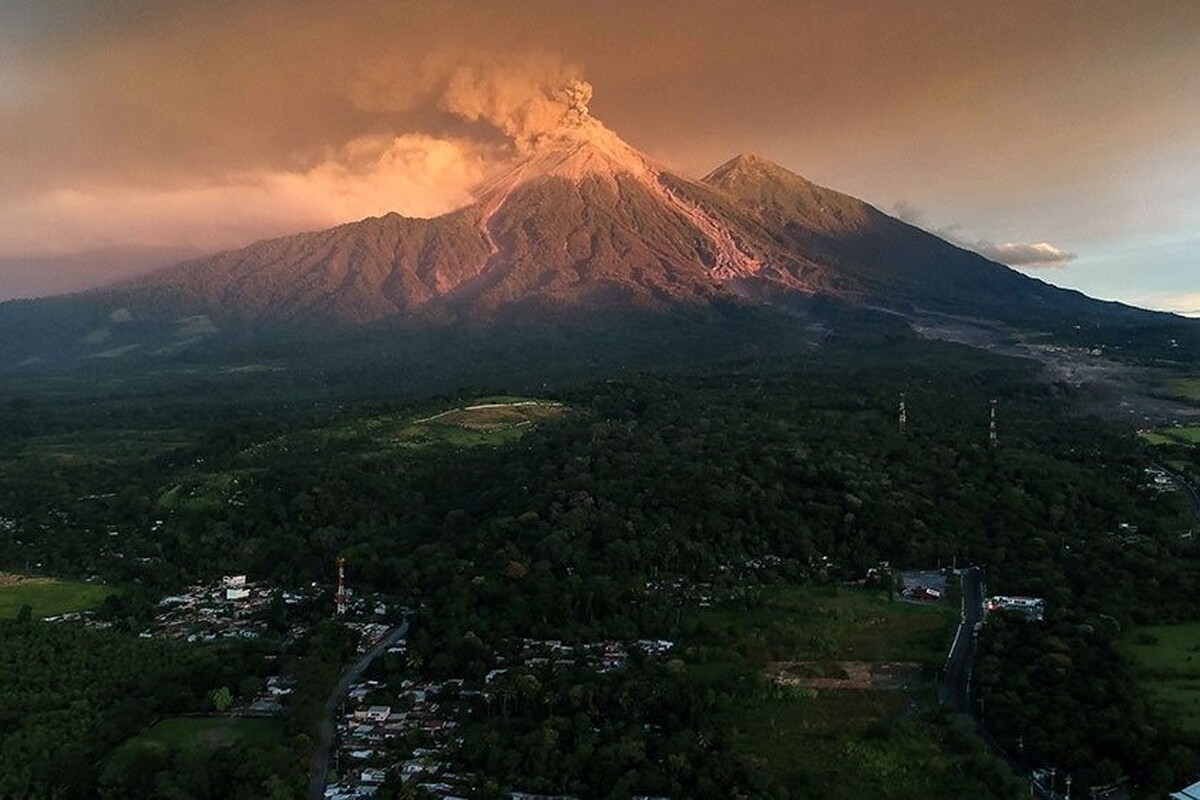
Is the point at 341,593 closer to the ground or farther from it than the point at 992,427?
closer to the ground

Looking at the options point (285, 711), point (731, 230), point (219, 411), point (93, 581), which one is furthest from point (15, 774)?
point (731, 230)

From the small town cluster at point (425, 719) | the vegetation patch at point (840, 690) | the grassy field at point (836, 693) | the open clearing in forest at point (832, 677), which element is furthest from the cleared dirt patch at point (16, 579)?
the vegetation patch at point (840, 690)

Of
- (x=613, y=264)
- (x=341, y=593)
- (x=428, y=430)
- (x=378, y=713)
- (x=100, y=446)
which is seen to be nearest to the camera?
(x=378, y=713)

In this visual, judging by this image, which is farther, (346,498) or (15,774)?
(346,498)

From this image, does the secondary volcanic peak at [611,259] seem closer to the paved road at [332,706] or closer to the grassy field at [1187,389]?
the grassy field at [1187,389]

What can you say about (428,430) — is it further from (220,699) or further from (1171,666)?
(1171,666)

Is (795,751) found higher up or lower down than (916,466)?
lower down

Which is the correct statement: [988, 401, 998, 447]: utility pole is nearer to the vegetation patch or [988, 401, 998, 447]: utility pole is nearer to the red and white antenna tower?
the vegetation patch

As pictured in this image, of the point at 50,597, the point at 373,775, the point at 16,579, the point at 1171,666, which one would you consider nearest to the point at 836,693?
the point at 1171,666

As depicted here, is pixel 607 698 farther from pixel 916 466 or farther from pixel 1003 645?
pixel 916 466
